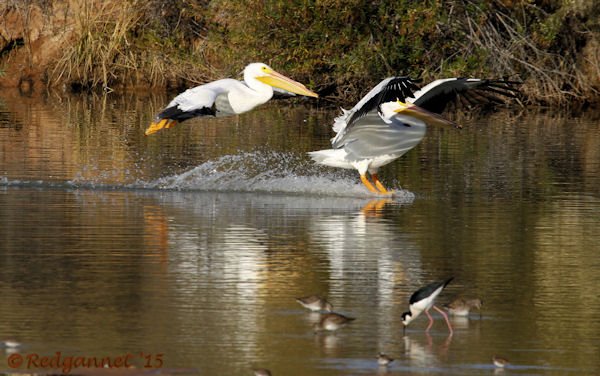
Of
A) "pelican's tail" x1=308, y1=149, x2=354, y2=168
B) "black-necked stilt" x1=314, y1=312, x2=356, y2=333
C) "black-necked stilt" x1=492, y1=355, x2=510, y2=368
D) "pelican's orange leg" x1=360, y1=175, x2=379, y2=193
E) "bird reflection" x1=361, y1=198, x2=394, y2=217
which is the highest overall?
"pelican's tail" x1=308, y1=149, x2=354, y2=168

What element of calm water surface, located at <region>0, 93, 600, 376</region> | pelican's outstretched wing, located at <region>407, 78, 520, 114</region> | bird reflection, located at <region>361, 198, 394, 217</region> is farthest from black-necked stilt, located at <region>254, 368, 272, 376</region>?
pelican's outstretched wing, located at <region>407, 78, 520, 114</region>

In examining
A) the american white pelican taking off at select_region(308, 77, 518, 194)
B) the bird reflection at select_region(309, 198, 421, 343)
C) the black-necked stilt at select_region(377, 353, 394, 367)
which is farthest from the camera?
the american white pelican taking off at select_region(308, 77, 518, 194)

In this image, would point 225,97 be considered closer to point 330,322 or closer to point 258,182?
point 258,182

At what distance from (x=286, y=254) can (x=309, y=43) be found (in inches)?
520

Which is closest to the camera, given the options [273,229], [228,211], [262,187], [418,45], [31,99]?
[273,229]

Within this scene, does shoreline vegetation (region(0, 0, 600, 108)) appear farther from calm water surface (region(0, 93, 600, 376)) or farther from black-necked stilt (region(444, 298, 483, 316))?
black-necked stilt (region(444, 298, 483, 316))

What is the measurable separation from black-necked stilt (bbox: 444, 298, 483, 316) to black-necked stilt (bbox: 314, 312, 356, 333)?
2.18 ft

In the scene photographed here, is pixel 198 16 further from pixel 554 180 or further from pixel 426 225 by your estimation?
pixel 426 225

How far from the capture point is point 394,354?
6473 mm

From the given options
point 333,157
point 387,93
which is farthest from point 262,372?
point 333,157

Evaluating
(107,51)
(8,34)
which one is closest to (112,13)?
(107,51)

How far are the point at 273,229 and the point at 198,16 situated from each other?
1570cm

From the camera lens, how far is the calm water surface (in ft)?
21.6

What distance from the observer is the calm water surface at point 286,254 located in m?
6.59
